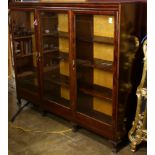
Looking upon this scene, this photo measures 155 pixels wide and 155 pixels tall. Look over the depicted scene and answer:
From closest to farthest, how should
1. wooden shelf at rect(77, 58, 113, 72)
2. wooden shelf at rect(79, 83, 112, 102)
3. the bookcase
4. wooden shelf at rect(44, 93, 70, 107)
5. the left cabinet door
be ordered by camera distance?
the bookcase < wooden shelf at rect(77, 58, 113, 72) < wooden shelf at rect(79, 83, 112, 102) < wooden shelf at rect(44, 93, 70, 107) < the left cabinet door

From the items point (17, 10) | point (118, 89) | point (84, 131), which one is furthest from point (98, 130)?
point (17, 10)

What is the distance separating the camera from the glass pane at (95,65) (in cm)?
238

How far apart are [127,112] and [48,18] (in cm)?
146

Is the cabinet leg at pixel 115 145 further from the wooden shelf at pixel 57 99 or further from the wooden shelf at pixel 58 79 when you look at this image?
the wooden shelf at pixel 58 79

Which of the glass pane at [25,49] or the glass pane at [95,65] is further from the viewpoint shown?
the glass pane at [25,49]

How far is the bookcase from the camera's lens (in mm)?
2129

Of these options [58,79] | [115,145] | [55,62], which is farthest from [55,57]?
[115,145]

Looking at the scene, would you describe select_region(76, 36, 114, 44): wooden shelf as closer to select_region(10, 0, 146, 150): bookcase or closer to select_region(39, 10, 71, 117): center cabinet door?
select_region(10, 0, 146, 150): bookcase

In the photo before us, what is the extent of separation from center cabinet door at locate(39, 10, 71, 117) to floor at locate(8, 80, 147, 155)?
0.19 meters

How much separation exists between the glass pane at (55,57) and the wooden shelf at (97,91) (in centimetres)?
25

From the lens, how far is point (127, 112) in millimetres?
2363

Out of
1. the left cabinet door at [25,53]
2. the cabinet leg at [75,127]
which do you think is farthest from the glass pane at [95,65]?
the left cabinet door at [25,53]

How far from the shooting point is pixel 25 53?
3.40m

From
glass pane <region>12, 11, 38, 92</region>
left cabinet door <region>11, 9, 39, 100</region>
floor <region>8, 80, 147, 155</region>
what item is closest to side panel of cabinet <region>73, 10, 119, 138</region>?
floor <region>8, 80, 147, 155</region>
